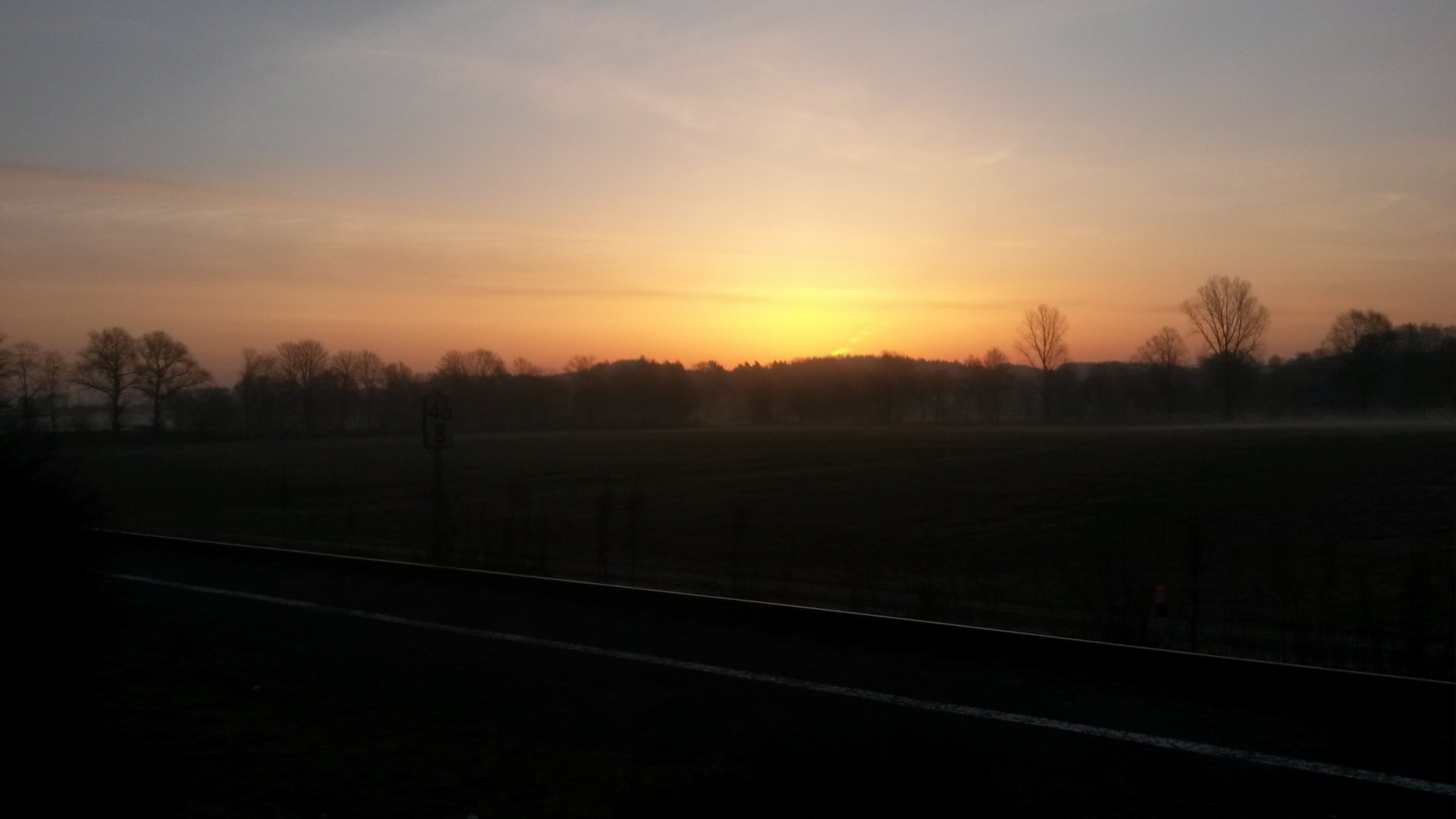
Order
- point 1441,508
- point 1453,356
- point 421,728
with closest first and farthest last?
point 421,728 → point 1441,508 → point 1453,356

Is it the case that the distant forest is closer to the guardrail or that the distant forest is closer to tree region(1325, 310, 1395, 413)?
tree region(1325, 310, 1395, 413)

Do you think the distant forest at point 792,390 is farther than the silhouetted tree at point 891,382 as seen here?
No

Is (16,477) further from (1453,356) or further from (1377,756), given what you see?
(1453,356)

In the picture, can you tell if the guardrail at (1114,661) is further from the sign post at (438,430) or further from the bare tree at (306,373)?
the bare tree at (306,373)

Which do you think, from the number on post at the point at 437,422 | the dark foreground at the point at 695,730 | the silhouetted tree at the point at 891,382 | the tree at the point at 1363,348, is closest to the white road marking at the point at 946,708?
the dark foreground at the point at 695,730

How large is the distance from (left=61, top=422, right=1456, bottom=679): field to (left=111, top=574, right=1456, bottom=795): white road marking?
3.35m

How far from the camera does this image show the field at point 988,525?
1555 centimetres

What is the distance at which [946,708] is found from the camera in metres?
7.62

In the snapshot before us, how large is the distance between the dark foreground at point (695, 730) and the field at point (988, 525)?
2.23 metres

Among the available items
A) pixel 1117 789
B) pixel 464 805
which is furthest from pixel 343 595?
pixel 1117 789

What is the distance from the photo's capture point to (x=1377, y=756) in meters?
6.34

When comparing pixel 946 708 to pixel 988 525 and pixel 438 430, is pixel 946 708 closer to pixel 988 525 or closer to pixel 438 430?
pixel 438 430

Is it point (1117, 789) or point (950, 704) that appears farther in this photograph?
point (950, 704)

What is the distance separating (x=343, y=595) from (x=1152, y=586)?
1444cm
